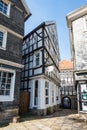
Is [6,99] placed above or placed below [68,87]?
below

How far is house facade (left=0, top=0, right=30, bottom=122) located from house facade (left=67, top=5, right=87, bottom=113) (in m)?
5.08

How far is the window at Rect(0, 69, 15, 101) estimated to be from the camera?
8.48m

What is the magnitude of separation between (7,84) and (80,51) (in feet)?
23.3

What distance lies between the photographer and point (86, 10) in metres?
11.9

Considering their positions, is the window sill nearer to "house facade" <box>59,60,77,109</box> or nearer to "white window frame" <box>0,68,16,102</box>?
"white window frame" <box>0,68,16,102</box>

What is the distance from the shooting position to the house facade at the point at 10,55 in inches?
334

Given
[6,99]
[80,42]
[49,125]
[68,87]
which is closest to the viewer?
[49,125]

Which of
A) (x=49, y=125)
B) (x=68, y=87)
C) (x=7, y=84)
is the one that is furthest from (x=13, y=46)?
(x=68, y=87)

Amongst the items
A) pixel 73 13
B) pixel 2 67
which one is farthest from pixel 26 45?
pixel 2 67

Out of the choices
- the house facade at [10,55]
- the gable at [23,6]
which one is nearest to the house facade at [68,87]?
the house facade at [10,55]

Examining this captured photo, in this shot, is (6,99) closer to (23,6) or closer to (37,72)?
(37,72)

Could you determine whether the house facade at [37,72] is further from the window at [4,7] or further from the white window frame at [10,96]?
the window at [4,7]

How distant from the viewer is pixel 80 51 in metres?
11.5

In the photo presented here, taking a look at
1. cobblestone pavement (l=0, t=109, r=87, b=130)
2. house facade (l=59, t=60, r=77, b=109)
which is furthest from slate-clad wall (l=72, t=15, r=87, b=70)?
house facade (l=59, t=60, r=77, b=109)
